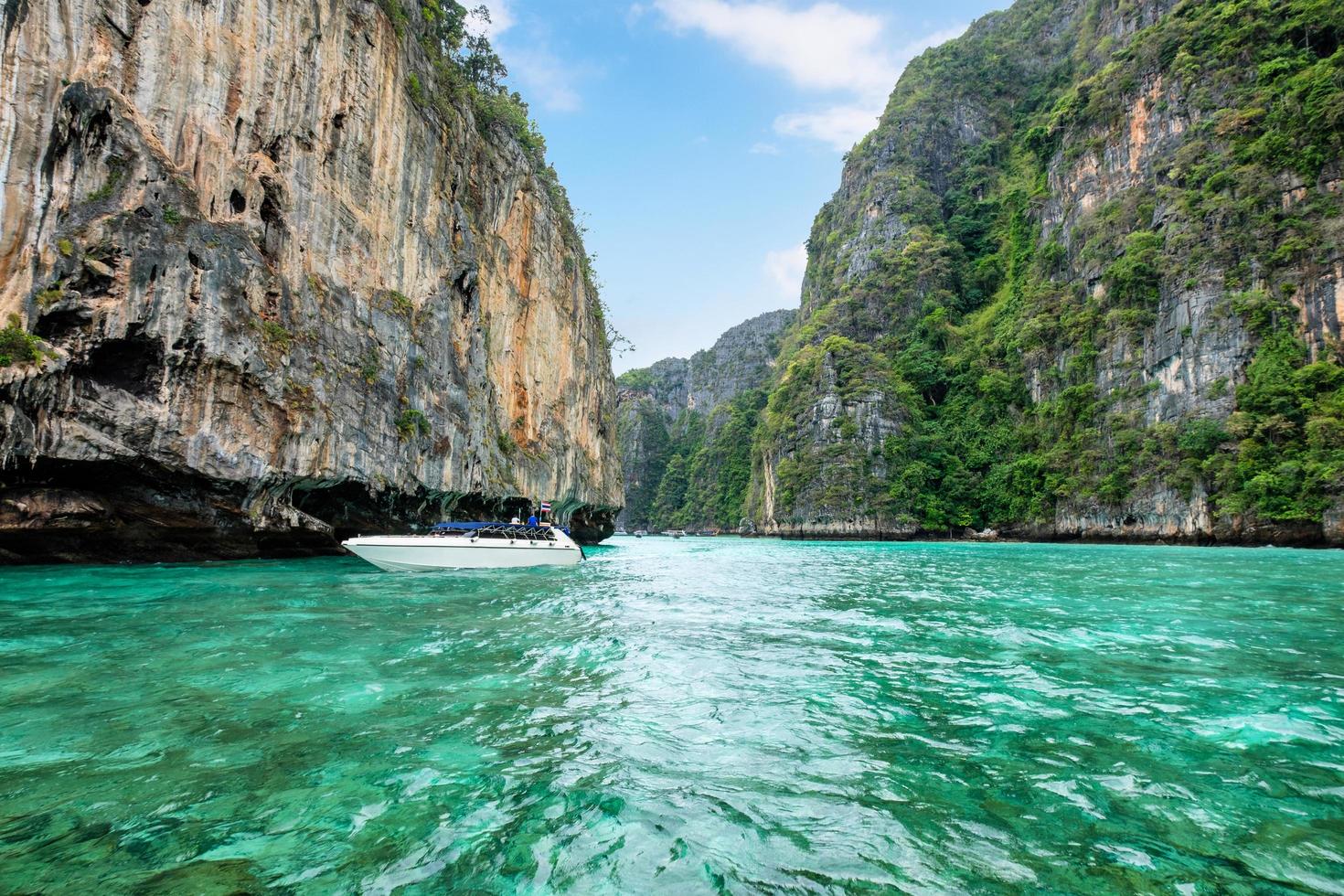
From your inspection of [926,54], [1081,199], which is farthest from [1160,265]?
[926,54]

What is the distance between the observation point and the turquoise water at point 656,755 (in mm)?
2779

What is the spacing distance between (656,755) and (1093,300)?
58.5 m

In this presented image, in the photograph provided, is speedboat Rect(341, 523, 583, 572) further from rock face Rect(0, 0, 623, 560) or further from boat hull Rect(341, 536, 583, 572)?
rock face Rect(0, 0, 623, 560)

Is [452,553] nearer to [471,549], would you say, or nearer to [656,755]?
[471,549]

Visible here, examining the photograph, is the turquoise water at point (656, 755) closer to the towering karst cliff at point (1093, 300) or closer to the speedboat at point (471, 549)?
the speedboat at point (471, 549)

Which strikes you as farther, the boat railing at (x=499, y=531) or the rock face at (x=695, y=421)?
the rock face at (x=695, y=421)

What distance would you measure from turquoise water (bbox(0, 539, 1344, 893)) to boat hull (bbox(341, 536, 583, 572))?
771cm

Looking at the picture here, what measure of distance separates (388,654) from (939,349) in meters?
71.6

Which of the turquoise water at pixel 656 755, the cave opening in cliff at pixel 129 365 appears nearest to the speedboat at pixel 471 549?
the cave opening in cliff at pixel 129 365

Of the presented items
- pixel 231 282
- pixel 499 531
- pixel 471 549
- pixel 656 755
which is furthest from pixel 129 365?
pixel 656 755

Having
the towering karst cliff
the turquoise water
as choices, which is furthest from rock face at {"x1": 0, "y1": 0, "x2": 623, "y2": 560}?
the towering karst cliff

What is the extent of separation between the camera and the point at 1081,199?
178 feet

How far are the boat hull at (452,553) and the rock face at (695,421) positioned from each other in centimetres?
7772

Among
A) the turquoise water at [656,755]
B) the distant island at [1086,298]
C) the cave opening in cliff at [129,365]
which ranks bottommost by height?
the turquoise water at [656,755]
